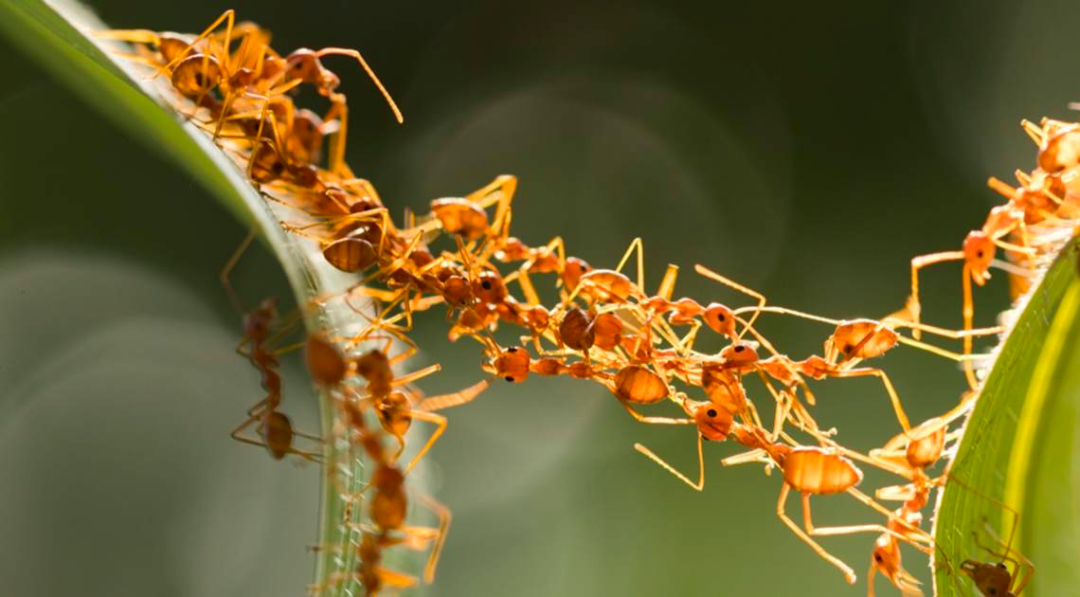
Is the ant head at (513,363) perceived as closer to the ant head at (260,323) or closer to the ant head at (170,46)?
the ant head at (260,323)

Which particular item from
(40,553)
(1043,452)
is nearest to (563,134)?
(40,553)

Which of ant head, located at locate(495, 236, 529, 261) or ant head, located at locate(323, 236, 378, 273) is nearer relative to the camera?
ant head, located at locate(323, 236, 378, 273)

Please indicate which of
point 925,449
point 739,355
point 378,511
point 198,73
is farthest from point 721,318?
point 198,73

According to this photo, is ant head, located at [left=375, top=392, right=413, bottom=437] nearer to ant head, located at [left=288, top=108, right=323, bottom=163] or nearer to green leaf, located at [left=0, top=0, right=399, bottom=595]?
green leaf, located at [left=0, top=0, right=399, bottom=595]

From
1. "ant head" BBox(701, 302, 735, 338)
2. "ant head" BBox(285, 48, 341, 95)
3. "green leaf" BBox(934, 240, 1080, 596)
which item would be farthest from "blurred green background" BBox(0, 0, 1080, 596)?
"green leaf" BBox(934, 240, 1080, 596)

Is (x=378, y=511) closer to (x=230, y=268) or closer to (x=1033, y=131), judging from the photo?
(x=230, y=268)

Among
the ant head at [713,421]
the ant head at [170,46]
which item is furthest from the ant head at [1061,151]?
the ant head at [170,46]
